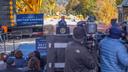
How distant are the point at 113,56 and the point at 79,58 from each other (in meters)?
0.45

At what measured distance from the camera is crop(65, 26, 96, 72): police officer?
6.90 meters

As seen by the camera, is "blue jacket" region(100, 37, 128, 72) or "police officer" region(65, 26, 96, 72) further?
"police officer" region(65, 26, 96, 72)

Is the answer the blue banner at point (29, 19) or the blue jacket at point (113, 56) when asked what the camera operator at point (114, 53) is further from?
the blue banner at point (29, 19)

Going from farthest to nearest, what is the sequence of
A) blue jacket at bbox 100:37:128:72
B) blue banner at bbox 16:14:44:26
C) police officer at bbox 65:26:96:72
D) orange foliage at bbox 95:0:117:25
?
orange foliage at bbox 95:0:117:25 → blue banner at bbox 16:14:44:26 → police officer at bbox 65:26:96:72 → blue jacket at bbox 100:37:128:72

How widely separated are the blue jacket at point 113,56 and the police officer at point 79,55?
7.7 inches

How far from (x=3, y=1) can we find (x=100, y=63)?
672 inches

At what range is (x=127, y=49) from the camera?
273 inches

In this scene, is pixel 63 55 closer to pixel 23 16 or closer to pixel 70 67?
pixel 70 67

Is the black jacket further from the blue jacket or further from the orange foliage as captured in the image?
the orange foliage

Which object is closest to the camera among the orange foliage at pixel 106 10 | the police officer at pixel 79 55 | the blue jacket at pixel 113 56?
the blue jacket at pixel 113 56

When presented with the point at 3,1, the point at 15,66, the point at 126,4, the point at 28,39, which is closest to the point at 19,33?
the point at 28,39

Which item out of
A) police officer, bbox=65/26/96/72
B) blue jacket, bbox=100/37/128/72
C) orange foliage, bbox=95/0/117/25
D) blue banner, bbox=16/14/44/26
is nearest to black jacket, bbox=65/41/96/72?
police officer, bbox=65/26/96/72

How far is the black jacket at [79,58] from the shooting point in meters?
6.90

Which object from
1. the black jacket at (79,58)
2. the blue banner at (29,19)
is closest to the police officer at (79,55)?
the black jacket at (79,58)
